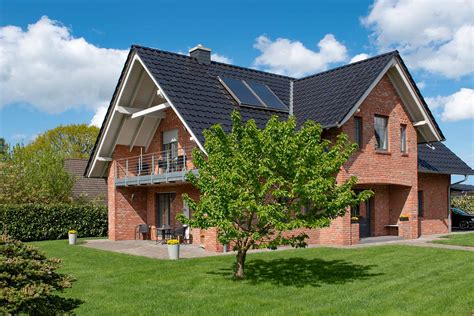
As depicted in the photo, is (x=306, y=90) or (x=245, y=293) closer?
(x=245, y=293)

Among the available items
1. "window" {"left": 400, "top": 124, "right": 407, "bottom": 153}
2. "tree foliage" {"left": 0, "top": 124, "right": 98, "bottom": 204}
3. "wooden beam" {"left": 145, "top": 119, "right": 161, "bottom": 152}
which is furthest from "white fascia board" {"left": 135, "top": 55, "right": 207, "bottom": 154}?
"tree foliage" {"left": 0, "top": 124, "right": 98, "bottom": 204}

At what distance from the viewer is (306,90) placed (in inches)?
894

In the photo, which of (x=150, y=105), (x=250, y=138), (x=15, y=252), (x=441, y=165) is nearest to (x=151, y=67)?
(x=150, y=105)

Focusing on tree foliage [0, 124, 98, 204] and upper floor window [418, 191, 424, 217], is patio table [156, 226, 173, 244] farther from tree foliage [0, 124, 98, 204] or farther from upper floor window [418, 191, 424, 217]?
upper floor window [418, 191, 424, 217]

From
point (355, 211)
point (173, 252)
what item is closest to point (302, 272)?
point (173, 252)

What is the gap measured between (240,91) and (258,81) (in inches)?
111

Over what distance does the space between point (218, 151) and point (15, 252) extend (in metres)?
5.94

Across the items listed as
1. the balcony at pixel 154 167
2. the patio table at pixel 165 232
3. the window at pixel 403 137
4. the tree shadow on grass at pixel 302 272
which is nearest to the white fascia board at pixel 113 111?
the balcony at pixel 154 167

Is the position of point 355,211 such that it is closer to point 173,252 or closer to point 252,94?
point 252,94

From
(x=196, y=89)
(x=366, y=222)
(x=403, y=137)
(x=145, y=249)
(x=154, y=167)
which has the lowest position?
(x=145, y=249)

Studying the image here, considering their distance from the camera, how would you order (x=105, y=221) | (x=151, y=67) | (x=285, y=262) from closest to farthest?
1. (x=285, y=262)
2. (x=151, y=67)
3. (x=105, y=221)

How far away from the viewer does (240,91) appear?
20328 millimetres

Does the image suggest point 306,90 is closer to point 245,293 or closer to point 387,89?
point 387,89

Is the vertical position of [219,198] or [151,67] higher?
[151,67]
